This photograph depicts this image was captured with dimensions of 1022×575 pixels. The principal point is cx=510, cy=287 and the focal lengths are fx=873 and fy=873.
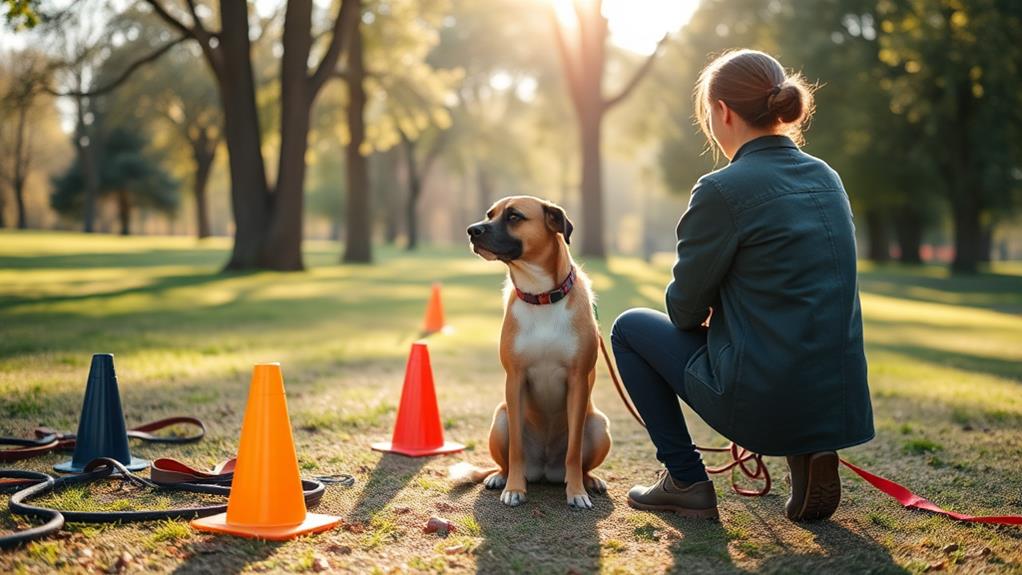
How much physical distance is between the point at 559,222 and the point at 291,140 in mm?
16501

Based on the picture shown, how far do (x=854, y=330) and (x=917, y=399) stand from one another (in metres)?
4.72

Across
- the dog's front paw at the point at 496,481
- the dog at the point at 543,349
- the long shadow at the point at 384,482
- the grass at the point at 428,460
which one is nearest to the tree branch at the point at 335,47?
the grass at the point at 428,460

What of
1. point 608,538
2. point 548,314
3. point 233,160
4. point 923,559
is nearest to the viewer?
point 923,559

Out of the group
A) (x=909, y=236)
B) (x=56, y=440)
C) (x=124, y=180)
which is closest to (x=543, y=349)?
(x=56, y=440)

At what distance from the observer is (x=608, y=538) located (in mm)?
3855

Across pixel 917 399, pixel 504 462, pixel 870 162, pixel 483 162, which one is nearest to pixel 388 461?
pixel 504 462

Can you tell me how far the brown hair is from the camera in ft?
12.2

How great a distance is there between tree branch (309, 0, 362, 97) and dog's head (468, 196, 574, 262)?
54.1 ft

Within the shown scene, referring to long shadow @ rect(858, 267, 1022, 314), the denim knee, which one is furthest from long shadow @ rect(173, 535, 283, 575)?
long shadow @ rect(858, 267, 1022, 314)

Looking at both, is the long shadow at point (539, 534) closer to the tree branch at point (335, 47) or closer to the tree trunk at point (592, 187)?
the tree branch at point (335, 47)

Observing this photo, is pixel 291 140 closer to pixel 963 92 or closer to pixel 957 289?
pixel 957 289

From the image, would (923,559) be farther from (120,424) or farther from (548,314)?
(120,424)

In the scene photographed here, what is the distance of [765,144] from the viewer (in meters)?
3.83

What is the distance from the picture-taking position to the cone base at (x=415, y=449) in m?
5.41
